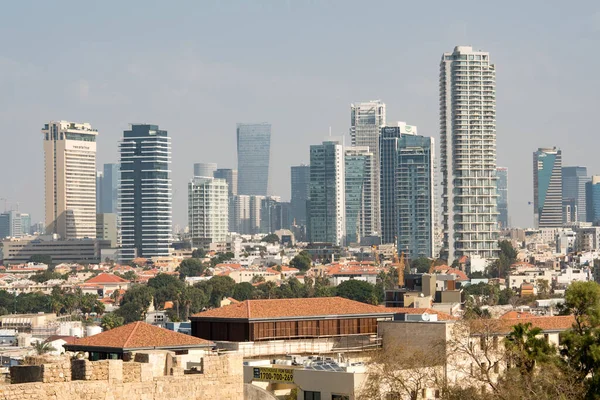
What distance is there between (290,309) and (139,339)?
8.73 meters

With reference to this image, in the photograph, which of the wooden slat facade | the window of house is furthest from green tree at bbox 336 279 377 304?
the window of house

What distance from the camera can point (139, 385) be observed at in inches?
862

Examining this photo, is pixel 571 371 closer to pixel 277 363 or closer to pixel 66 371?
pixel 277 363

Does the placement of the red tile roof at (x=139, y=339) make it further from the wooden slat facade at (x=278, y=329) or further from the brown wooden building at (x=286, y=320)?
the brown wooden building at (x=286, y=320)

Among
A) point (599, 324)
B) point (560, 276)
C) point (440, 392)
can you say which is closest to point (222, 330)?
point (440, 392)

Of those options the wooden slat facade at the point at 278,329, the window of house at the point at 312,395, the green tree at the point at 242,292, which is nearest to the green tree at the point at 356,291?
the green tree at the point at 242,292

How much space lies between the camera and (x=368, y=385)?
34.6m

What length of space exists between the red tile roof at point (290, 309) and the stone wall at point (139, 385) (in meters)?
20.7

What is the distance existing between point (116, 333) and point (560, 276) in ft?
523

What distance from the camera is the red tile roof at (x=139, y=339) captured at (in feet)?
122

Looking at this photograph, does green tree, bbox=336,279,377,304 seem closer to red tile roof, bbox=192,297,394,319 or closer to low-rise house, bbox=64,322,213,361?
red tile roof, bbox=192,297,394,319

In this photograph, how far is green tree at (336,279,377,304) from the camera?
511 feet

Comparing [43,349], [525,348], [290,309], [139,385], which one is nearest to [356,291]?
[43,349]

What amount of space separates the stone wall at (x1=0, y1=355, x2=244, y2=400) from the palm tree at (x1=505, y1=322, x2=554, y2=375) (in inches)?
520
